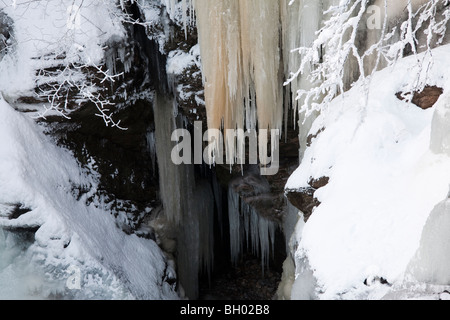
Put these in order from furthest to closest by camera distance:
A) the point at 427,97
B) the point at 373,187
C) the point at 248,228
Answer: the point at 248,228
the point at 427,97
the point at 373,187

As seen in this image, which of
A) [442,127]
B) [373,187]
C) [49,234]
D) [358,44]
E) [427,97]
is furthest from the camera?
[49,234]

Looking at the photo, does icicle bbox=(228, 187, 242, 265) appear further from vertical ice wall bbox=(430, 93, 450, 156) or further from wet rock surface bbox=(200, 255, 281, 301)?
vertical ice wall bbox=(430, 93, 450, 156)

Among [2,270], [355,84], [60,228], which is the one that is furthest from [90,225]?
[355,84]

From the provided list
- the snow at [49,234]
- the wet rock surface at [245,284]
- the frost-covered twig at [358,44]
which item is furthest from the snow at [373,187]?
the wet rock surface at [245,284]

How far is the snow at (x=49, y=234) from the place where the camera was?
5.15 meters

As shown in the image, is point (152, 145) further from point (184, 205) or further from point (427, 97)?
point (427, 97)

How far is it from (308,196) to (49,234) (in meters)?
3.16

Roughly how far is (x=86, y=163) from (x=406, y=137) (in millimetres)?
4592

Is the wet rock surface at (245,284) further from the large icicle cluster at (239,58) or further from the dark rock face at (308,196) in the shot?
the dark rock face at (308,196)

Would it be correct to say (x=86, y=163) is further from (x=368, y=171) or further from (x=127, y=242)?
(x=368, y=171)

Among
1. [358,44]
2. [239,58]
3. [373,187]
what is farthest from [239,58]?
[373,187]

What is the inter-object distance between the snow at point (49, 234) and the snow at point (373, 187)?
286 centimetres

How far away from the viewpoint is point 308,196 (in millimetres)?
3895
